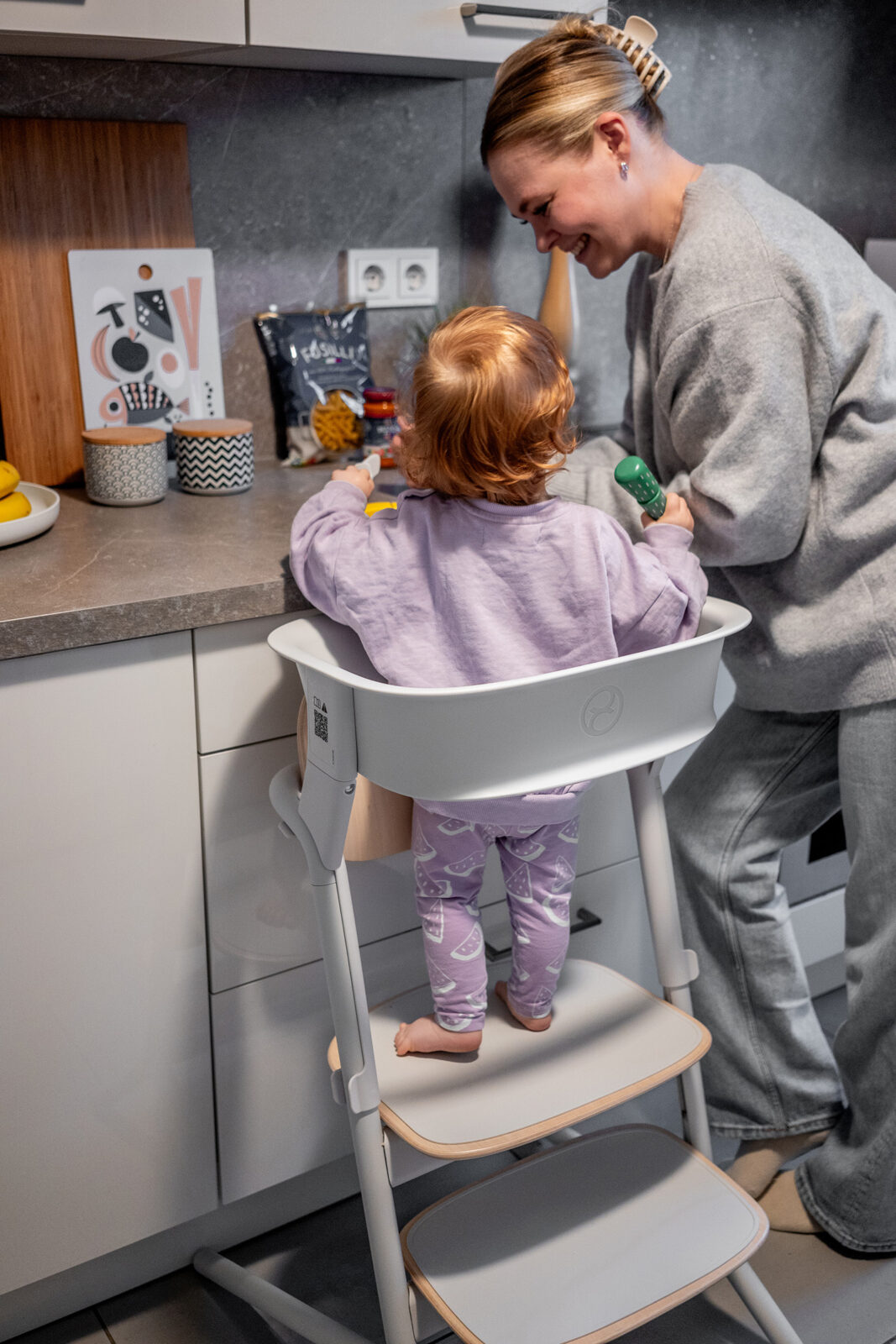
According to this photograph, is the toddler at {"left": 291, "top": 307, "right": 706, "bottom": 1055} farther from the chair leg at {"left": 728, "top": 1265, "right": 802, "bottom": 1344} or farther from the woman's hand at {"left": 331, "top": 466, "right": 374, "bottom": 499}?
the chair leg at {"left": 728, "top": 1265, "right": 802, "bottom": 1344}

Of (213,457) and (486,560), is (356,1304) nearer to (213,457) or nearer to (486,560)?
(486,560)

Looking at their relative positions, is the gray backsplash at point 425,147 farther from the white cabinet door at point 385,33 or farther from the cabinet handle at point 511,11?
the cabinet handle at point 511,11

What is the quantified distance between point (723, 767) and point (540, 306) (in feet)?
2.82

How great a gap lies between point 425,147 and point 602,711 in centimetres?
120

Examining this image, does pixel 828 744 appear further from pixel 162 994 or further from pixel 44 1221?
pixel 44 1221

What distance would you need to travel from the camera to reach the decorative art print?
1.60m

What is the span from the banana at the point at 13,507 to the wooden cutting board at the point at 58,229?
0.25m

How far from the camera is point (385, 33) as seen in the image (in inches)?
55.9

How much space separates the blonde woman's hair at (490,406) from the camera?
101cm

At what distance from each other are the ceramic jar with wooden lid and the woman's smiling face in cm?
56

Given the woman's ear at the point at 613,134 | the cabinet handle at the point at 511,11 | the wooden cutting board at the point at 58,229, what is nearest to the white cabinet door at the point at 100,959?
the wooden cutting board at the point at 58,229

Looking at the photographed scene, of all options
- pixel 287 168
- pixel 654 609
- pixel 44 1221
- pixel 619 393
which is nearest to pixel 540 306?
pixel 619 393

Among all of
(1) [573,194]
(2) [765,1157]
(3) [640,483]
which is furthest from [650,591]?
(2) [765,1157]

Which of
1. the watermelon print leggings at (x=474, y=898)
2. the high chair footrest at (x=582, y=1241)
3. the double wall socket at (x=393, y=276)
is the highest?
the double wall socket at (x=393, y=276)
